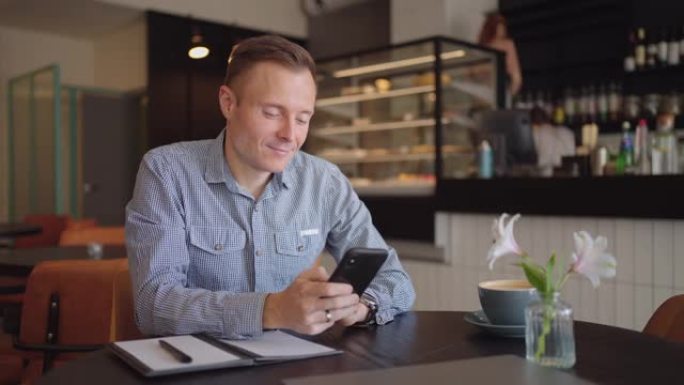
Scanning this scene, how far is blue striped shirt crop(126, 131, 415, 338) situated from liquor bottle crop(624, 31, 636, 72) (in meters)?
5.01

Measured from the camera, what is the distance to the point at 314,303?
1148 millimetres

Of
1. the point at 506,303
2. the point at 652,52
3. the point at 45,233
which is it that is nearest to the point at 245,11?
the point at 45,233

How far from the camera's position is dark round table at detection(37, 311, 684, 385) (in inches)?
39.3

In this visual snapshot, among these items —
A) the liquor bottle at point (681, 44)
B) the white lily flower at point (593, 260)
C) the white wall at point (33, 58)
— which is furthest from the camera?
the white wall at point (33, 58)

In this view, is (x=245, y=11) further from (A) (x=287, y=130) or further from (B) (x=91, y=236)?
(A) (x=287, y=130)

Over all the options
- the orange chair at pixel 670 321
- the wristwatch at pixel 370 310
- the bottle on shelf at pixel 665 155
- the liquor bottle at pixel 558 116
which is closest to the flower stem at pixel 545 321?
the wristwatch at pixel 370 310

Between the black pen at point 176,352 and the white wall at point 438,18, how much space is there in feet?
19.7

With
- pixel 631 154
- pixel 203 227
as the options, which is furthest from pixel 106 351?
pixel 631 154

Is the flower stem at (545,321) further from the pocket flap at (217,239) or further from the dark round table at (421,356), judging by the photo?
the pocket flap at (217,239)

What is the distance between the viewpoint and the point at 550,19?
22.0 ft

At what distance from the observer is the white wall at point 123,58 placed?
7.38m

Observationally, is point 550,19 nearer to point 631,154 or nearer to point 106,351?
point 631,154

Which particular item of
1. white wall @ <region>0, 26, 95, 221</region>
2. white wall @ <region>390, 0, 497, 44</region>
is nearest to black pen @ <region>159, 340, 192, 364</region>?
white wall @ <region>390, 0, 497, 44</region>

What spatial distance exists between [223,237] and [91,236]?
2.73 metres
